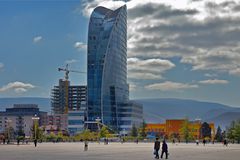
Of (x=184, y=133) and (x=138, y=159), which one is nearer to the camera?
(x=138, y=159)

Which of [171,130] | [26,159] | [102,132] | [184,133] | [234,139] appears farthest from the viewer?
[171,130]

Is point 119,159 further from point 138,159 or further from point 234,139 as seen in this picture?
point 234,139

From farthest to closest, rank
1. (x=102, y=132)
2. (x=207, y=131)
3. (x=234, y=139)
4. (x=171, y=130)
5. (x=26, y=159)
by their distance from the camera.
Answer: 1. (x=171, y=130)
2. (x=207, y=131)
3. (x=102, y=132)
4. (x=234, y=139)
5. (x=26, y=159)

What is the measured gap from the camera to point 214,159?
33594mm

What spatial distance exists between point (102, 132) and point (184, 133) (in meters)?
31.0

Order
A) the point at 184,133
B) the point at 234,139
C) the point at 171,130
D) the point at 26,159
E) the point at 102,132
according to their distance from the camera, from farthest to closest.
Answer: the point at 171,130 < the point at 102,132 < the point at 184,133 < the point at 234,139 < the point at 26,159

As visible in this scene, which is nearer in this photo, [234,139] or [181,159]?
[181,159]

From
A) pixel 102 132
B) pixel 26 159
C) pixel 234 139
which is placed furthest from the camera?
pixel 102 132

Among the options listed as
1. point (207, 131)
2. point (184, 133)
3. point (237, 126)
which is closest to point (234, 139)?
point (237, 126)

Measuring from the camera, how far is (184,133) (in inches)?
5059

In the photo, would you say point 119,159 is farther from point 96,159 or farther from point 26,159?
point 26,159

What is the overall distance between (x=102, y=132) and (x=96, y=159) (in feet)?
384

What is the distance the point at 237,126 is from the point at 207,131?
137ft

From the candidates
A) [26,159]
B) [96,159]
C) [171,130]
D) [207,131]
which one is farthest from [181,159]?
[171,130]
